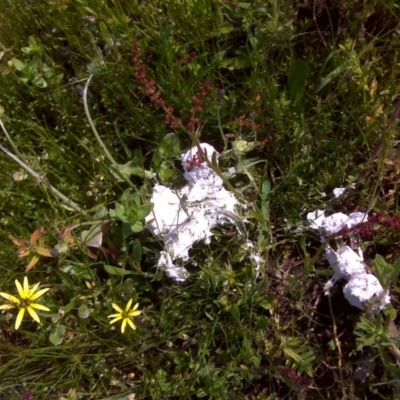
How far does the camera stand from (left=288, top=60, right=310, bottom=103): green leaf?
1876 millimetres

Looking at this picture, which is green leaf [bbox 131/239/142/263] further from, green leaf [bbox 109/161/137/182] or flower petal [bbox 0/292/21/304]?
flower petal [bbox 0/292/21/304]

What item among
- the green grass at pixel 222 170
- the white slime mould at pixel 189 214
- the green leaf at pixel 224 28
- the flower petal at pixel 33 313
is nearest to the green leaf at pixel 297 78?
the green grass at pixel 222 170

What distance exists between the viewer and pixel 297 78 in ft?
6.21

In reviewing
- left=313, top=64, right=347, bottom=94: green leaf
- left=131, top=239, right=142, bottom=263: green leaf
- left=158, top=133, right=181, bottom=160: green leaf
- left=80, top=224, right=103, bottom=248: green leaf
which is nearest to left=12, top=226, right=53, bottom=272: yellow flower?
left=80, top=224, right=103, bottom=248: green leaf

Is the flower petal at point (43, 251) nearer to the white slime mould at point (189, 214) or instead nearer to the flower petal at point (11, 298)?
the flower petal at point (11, 298)

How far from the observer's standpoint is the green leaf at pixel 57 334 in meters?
1.84

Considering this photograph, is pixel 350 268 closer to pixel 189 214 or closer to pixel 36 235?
pixel 189 214

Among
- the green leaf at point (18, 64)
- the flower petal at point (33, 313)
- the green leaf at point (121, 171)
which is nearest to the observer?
the flower petal at point (33, 313)

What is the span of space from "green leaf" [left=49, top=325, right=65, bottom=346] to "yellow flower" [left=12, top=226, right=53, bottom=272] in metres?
0.21

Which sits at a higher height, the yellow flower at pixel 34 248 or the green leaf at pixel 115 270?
the yellow flower at pixel 34 248

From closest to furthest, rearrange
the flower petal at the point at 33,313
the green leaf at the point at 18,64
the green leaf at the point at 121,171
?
1. the flower petal at the point at 33,313
2. the green leaf at the point at 121,171
3. the green leaf at the point at 18,64

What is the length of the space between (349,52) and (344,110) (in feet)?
0.63

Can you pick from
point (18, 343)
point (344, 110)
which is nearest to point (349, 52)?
point (344, 110)

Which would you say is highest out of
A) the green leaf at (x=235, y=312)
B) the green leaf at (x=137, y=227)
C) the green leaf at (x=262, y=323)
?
the green leaf at (x=137, y=227)
